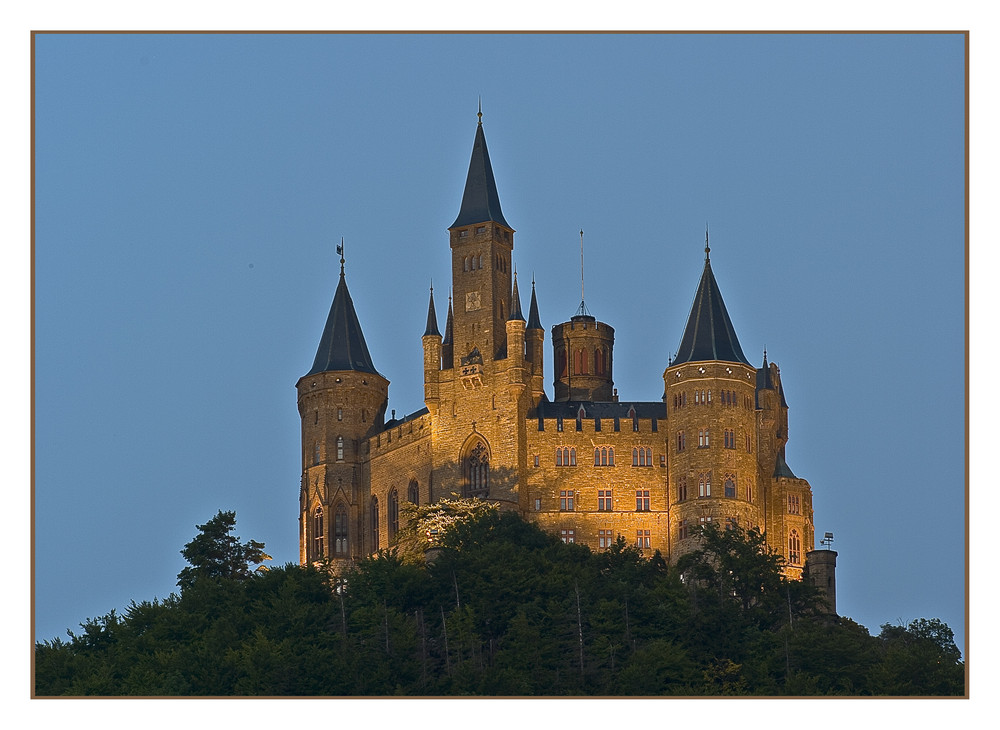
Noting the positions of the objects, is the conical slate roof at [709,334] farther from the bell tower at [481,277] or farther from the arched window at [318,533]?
the arched window at [318,533]

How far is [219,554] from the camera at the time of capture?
106m

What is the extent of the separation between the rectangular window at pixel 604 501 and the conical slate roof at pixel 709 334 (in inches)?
272

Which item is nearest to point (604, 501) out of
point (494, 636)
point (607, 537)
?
point (607, 537)

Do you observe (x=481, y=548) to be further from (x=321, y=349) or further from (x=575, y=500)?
(x=321, y=349)

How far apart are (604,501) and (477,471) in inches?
243

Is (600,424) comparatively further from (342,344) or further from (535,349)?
(342,344)

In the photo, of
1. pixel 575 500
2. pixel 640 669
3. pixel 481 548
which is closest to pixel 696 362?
pixel 575 500

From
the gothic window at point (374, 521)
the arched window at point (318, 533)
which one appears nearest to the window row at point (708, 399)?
the gothic window at point (374, 521)

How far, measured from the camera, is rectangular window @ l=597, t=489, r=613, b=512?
111125 millimetres

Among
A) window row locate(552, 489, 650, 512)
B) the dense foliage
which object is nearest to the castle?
window row locate(552, 489, 650, 512)

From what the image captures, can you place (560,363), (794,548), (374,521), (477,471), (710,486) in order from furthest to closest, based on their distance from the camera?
(560,363) < (374,521) < (794,548) < (477,471) < (710,486)

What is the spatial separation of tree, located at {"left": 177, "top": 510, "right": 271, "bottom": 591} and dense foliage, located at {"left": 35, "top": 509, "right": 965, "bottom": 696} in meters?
2.55

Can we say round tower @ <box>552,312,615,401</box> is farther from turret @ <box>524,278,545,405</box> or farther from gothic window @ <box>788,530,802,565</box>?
gothic window @ <box>788,530,802,565</box>

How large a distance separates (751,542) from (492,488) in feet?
45.4
